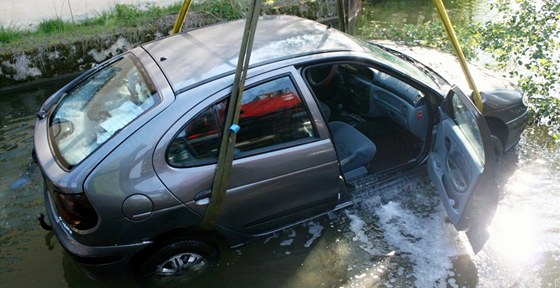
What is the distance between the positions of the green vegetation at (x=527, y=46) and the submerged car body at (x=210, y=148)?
1.95 meters

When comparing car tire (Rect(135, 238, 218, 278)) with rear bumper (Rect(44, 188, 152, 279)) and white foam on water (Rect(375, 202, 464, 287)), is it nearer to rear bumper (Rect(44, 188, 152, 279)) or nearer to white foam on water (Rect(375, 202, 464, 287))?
rear bumper (Rect(44, 188, 152, 279))

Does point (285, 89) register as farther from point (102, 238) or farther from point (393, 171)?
point (102, 238)

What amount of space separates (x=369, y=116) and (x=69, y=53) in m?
4.62

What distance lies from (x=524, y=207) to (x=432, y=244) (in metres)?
1.05

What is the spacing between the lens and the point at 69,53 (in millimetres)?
6930

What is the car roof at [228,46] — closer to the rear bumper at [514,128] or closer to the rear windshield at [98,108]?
the rear windshield at [98,108]

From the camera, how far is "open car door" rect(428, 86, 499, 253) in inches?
132

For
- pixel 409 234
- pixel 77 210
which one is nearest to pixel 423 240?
pixel 409 234

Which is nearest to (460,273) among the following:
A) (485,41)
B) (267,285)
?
(267,285)

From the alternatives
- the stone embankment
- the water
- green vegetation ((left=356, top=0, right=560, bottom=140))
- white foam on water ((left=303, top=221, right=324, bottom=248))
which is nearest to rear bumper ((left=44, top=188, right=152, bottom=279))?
the water

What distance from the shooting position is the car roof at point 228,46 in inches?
132

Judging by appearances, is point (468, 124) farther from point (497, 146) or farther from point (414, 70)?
point (497, 146)

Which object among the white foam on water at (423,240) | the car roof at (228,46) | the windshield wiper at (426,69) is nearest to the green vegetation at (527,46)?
the windshield wiper at (426,69)

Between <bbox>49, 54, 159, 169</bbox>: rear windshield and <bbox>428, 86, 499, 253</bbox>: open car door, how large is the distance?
88.4 inches
